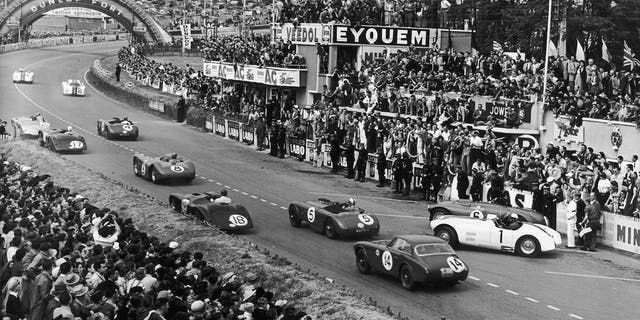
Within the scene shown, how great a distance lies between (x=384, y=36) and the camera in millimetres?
48344

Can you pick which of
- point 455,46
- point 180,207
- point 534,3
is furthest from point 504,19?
point 180,207

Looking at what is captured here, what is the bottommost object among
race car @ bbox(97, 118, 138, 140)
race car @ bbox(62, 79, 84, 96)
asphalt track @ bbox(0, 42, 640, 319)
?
asphalt track @ bbox(0, 42, 640, 319)

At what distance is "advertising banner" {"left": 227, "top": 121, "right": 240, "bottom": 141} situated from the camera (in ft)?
165

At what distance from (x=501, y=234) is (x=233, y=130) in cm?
2733

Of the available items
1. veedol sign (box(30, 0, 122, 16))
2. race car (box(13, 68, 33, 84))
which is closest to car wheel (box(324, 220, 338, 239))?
race car (box(13, 68, 33, 84))

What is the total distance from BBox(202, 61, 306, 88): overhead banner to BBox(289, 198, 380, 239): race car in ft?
70.8

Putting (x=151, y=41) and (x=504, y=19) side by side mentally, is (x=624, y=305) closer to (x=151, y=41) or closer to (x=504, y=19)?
(x=504, y=19)

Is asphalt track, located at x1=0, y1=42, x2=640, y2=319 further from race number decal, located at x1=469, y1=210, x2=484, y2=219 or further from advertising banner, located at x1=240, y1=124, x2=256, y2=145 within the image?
race number decal, located at x1=469, y1=210, x2=484, y2=219

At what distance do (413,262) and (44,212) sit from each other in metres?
9.00

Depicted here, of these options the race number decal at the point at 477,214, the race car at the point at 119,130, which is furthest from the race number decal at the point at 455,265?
the race car at the point at 119,130

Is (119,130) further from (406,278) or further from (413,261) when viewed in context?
(413,261)

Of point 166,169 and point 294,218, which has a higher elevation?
point 166,169

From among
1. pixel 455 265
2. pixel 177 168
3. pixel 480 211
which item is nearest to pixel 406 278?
pixel 455 265

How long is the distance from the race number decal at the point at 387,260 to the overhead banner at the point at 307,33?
86.8 ft
